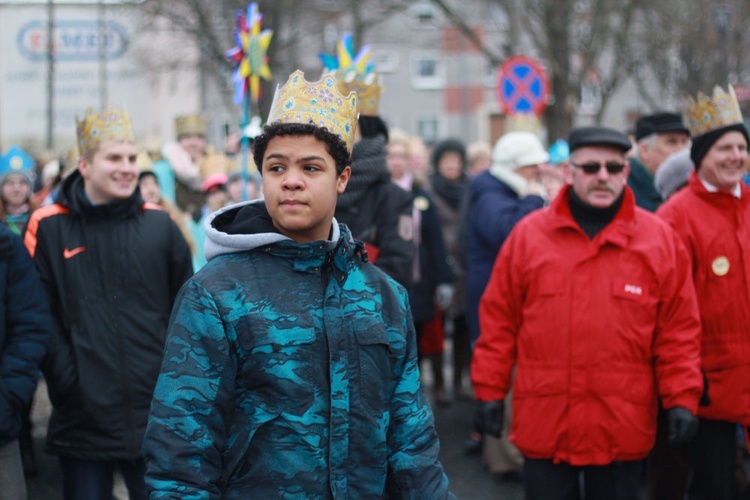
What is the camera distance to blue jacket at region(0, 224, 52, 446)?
4.34m

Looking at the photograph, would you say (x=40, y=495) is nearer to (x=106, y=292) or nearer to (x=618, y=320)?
(x=106, y=292)

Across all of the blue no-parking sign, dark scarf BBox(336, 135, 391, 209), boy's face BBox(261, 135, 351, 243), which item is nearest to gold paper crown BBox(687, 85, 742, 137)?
dark scarf BBox(336, 135, 391, 209)

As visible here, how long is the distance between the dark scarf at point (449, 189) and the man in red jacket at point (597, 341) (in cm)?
503

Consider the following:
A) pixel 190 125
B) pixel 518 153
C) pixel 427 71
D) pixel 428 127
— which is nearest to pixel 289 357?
pixel 518 153

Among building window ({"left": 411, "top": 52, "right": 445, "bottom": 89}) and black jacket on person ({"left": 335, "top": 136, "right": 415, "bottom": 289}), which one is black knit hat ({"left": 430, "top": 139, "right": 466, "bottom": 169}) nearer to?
black jacket on person ({"left": 335, "top": 136, "right": 415, "bottom": 289})

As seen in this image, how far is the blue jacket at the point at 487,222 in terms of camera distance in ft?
22.5

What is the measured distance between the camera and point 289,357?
2744 millimetres

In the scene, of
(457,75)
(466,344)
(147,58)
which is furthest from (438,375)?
(457,75)

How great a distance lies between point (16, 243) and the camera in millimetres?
4414

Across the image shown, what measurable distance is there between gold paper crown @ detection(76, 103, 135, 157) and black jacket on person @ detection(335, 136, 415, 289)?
1194mm

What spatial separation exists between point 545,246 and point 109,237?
1.98m

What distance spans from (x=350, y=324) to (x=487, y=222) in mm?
4231

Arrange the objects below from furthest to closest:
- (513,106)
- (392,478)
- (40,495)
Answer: (513,106), (40,495), (392,478)

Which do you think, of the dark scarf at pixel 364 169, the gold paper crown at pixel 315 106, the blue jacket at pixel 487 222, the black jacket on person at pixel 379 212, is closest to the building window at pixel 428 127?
the blue jacket at pixel 487 222
